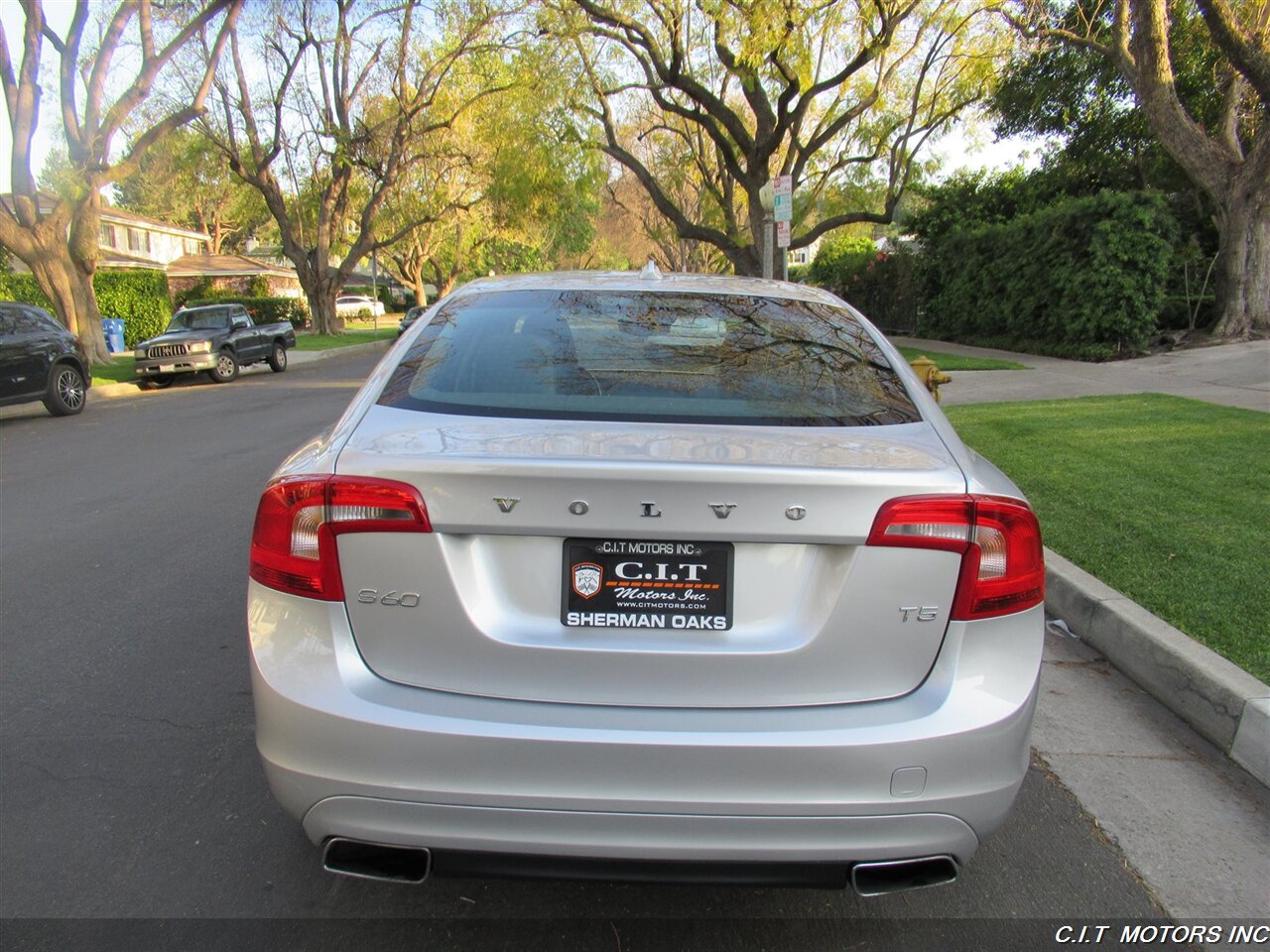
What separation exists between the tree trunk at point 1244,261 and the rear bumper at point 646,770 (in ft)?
54.7

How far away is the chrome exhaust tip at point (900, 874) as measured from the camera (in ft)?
6.82

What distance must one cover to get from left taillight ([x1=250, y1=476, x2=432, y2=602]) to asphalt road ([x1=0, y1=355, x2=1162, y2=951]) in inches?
40.0

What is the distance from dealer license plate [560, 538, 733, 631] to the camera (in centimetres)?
206

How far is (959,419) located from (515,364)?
Answer: 7.98 metres

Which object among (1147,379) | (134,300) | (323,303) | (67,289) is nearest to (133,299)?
(134,300)

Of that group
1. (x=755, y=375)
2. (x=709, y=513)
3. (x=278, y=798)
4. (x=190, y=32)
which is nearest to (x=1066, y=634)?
(x=755, y=375)

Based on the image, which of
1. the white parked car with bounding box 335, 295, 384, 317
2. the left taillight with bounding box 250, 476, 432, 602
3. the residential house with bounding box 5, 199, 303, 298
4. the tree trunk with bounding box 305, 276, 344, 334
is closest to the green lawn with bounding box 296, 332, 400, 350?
the tree trunk with bounding box 305, 276, 344, 334

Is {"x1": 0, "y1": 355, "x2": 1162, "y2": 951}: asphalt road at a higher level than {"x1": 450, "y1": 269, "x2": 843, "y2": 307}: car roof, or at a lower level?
lower

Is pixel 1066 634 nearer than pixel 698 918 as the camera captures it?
No

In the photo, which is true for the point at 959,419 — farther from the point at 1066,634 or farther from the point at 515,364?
the point at 515,364

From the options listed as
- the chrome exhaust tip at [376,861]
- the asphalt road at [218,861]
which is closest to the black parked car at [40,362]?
the asphalt road at [218,861]

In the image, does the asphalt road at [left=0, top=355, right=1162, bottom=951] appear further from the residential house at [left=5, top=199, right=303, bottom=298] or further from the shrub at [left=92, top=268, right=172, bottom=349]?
the residential house at [left=5, top=199, right=303, bottom=298]

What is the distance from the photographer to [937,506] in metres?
2.07

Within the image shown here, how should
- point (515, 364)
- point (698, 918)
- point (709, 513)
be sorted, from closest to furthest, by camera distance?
point (709, 513)
point (698, 918)
point (515, 364)
